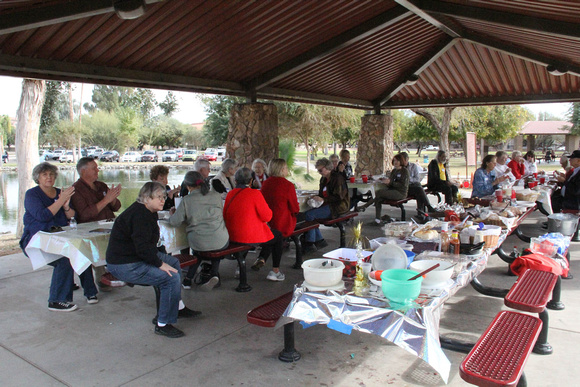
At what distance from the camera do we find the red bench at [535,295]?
2881 mm

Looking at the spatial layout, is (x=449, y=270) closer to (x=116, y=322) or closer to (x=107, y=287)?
(x=116, y=322)

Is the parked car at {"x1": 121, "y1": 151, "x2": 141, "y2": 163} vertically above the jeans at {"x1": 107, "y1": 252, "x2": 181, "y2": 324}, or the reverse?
the parked car at {"x1": 121, "y1": 151, "x2": 141, "y2": 163}

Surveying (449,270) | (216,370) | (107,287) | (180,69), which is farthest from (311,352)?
(180,69)

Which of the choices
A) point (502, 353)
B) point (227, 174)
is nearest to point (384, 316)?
point (502, 353)

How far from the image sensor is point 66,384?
10.1 ft

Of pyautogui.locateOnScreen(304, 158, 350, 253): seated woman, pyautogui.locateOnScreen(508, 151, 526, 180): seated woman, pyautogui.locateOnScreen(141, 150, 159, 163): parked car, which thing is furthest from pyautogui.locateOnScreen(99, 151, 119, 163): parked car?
pyautogui.locateOnScreen(304, 158, 350, 253): seated woman

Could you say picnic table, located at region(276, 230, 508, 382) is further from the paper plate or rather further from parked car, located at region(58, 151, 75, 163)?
parked car, located at region(58, 151, 75, 163)

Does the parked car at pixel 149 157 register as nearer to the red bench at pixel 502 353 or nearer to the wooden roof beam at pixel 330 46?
the wooden roof beam at pixel 330 46

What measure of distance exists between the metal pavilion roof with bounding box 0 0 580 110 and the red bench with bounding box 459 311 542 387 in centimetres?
364

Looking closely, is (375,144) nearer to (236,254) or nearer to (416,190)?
(416,190)

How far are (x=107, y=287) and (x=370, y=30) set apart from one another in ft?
17.2

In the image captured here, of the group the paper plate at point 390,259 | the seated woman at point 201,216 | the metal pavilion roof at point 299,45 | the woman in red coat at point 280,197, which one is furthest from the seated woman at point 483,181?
the paper plate at point 390,259

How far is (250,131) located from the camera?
8875 millimetres

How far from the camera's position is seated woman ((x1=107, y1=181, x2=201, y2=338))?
363cm
